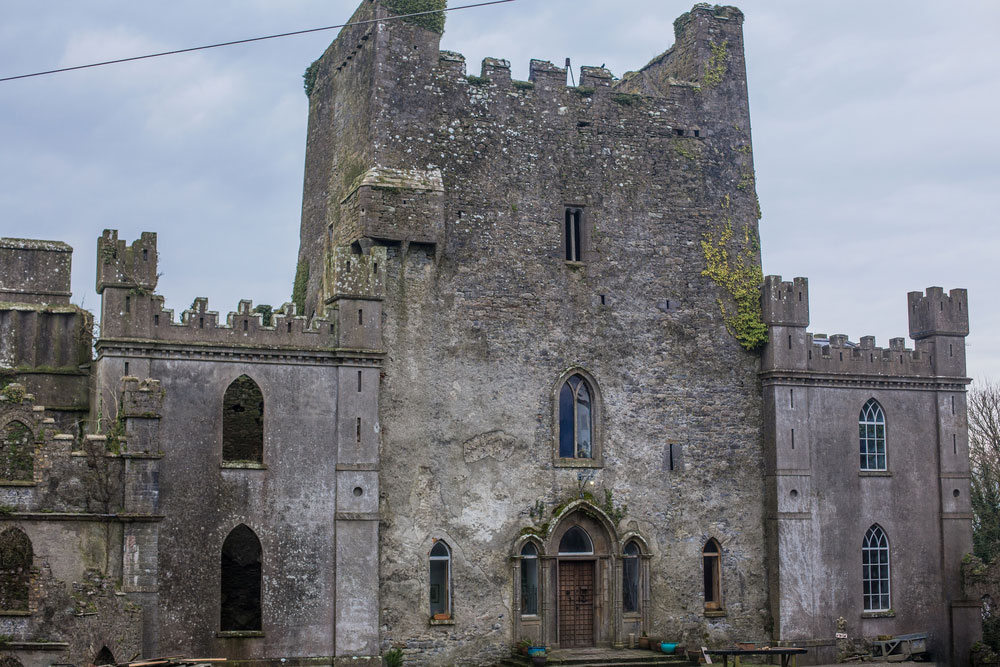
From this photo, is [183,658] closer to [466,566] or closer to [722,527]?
[466,566]

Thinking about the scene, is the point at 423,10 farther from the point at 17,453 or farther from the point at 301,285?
the point at 17,453

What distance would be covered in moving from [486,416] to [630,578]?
16.9 ft

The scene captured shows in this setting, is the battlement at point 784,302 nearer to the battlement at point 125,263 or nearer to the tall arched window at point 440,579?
the tall arched window at point 440,579

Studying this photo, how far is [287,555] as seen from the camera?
24969mm

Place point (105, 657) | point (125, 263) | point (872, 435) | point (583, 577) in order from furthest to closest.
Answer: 1. point (872, 435)
2. point (583, 577)
3. point (125, 263)
4. point (105, 657)

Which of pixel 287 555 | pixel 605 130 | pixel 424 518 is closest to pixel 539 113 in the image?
pixel 605 130

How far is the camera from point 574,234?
2920cm

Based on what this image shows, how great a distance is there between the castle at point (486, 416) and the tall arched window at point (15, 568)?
6 centimetres

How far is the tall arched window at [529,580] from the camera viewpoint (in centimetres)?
2736

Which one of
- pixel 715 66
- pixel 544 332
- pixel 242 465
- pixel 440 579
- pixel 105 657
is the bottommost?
pixel 105 657

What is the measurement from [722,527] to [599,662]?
4.95 metres

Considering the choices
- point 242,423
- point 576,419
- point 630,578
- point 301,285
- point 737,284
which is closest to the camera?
point 242,423

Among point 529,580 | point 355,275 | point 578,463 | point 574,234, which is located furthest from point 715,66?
point 529,580

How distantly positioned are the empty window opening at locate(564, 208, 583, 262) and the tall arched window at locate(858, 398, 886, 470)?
27.3 feet
